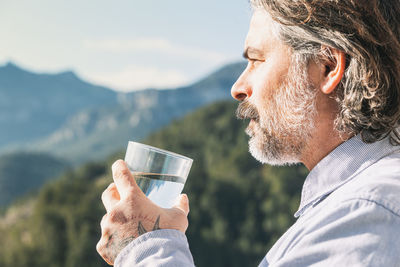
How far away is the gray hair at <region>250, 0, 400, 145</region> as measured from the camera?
134 cm

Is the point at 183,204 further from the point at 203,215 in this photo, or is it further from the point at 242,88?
the point at 203,215

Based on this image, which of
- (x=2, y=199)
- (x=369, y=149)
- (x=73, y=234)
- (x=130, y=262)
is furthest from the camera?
(x=2, y=199)

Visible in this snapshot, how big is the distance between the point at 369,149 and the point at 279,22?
492 millimetres

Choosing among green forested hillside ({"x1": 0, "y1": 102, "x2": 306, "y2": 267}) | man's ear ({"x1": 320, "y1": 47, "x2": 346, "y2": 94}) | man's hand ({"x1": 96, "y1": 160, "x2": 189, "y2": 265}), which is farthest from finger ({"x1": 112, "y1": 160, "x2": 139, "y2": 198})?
green forested hillside ({"x1": 0, "y1": 102, "x2": 306, "y2": 267})

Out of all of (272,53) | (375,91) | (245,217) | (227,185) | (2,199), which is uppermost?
(272,53)

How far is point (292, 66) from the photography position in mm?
1499

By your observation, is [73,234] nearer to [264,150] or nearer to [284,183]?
[284,183]

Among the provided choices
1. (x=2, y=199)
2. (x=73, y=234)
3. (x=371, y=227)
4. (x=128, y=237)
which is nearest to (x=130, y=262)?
(x=128, y=237)

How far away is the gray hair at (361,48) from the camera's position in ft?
4.40

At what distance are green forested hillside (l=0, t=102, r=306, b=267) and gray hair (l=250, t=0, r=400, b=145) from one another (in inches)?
1829

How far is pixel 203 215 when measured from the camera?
56156 millimetres

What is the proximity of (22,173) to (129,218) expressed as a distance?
13733cm

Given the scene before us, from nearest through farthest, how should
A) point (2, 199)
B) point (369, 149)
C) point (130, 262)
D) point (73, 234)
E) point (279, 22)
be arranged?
point (130, 262) < point (369, 149) < point (279, 22) < point (73, 234) < point (2, 199)

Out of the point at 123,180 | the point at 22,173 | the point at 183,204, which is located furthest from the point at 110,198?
the point at 22,173
